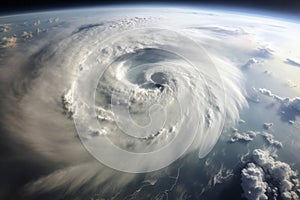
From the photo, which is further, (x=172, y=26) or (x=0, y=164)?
(x=172, y=26)

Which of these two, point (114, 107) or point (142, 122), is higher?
point (114, 107)

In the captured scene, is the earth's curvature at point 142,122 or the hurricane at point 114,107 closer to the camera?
the earth's curvature at point 142,122

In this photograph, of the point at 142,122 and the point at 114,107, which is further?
the point at 114,107

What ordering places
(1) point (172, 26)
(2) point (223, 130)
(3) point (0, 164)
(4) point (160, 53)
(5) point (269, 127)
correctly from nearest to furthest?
(3) point (0, 164) → (2) point (223, 130) → (5) point (269, 127) → (4) point (160, 53) → (1) point (172, 26)

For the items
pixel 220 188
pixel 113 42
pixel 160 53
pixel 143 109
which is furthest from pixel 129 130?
pixel 113 42

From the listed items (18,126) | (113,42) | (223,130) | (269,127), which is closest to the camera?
(18,126)

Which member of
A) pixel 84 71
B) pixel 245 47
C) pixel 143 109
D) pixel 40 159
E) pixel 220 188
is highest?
pixel 245 47

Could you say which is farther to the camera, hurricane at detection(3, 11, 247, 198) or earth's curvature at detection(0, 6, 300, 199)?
hurricane at detection(3, 11, 247, 198)

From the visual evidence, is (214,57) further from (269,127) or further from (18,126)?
(18,126)
